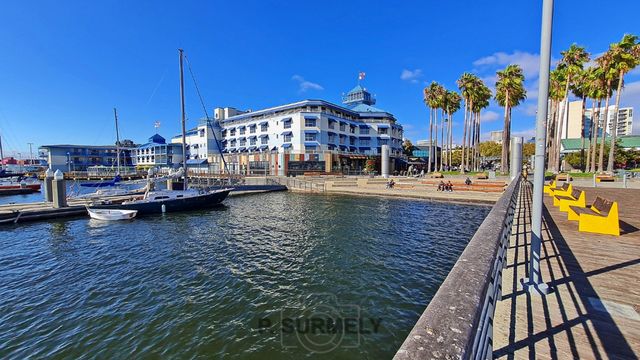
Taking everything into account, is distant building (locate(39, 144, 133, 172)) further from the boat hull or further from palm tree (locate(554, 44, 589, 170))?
palm tree (locate(554, 44, 589, 170))

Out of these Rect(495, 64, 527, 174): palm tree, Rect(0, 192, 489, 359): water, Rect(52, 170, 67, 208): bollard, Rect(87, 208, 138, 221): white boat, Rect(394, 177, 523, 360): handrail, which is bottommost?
Rect(0, 192, 489, 359): water

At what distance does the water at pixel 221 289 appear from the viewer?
22.1ft

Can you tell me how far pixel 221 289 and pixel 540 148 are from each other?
949 cm

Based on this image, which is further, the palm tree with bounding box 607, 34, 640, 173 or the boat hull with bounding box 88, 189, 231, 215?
the palm tree with bounding box 607, 34, 640, 173

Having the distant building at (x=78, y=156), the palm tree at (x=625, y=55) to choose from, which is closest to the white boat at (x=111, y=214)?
the palm tree at (x=625, y=55)

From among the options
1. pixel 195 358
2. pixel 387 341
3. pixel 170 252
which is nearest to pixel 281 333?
pixel 195 358

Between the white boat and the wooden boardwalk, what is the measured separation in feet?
82.3

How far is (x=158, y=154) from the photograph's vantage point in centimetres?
9606

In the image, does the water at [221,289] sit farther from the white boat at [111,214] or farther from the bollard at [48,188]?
the bollard at [48,188]

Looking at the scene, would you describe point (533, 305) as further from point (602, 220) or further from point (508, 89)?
point (508, 89)

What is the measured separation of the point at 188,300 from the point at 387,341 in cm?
612

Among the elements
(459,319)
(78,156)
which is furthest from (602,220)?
(78,156)

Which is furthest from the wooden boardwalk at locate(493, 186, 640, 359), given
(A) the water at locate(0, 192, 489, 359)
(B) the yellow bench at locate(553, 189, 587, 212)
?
(B) the yellow bench at locate(553, 189, 587, 212)

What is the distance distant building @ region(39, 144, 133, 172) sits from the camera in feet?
301
